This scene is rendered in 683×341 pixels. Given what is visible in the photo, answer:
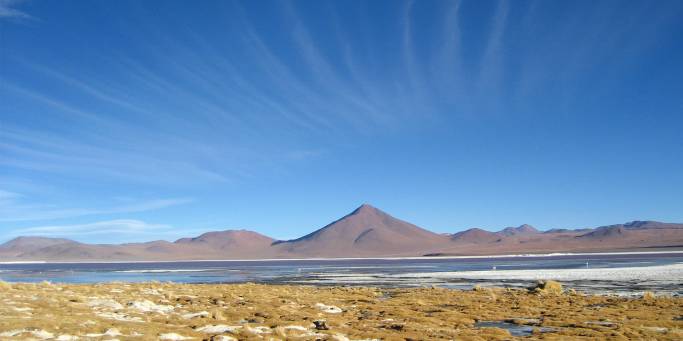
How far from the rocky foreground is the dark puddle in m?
0.04

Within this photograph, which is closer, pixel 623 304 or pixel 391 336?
pixel 391 336

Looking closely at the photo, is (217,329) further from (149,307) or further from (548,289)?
(548,289)

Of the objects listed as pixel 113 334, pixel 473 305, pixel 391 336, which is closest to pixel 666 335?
pixel 391 336

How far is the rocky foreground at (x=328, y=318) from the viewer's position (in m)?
16.8

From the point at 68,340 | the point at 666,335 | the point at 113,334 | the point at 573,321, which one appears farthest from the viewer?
the point at 573,321

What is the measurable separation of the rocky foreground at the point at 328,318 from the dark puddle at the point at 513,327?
38 millimetres

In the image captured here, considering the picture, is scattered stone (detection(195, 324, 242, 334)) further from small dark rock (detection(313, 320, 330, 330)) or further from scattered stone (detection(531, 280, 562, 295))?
scattered stone (detection(531, 280, 562, 295))

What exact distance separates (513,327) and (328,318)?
24.1ft

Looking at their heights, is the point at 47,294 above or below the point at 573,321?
above

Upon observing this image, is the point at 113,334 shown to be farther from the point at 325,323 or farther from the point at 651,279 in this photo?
the point at 651,279

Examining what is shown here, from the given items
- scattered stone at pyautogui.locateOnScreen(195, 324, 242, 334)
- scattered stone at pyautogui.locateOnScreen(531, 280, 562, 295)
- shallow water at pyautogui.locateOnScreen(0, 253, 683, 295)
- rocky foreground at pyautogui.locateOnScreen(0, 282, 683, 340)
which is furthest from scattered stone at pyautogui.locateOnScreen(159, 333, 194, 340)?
shallow water at pyautogui.locateOnScreen(0, 253, 683, 295)

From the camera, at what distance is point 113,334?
1564 centimetres

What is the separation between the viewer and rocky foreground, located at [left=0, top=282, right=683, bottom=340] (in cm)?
1683

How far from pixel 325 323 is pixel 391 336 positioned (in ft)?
11.6
